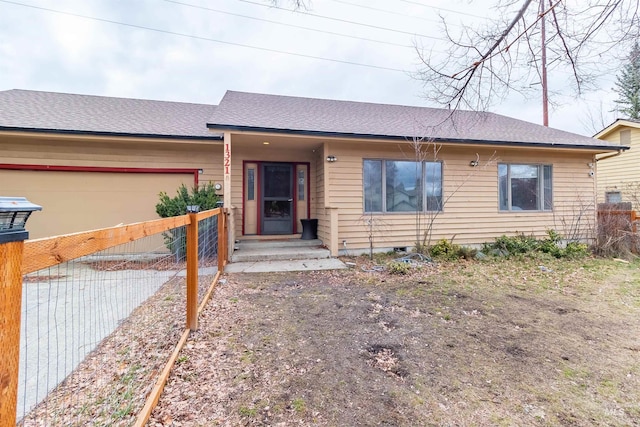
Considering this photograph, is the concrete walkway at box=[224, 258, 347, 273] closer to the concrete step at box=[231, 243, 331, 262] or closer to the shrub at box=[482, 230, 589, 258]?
the concrete step at box=[231, 243, 331, 262]

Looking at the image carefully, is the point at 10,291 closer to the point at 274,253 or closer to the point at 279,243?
the point at 274,253

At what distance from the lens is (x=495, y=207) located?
8.12 meters

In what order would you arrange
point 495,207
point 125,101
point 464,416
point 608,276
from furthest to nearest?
point 125,101 < point 495,207 < point 608,276 < point 464,416

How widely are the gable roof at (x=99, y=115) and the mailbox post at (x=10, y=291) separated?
6849 mm

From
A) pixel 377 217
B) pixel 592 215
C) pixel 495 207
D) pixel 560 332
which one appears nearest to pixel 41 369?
pixel 560 332

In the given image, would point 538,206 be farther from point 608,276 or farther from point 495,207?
point 608,276

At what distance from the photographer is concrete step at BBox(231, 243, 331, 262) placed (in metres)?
6.46

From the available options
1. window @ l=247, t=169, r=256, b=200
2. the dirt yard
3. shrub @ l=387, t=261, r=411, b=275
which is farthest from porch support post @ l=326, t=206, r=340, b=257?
window @ l=247, t=169, r=256, b=200

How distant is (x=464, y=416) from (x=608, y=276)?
570 centimetres

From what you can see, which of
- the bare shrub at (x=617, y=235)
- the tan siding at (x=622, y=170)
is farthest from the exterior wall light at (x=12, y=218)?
the tan siding at (x=622, y=170)

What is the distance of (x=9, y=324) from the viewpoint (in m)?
0.82

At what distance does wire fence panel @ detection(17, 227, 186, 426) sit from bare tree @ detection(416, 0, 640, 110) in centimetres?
503

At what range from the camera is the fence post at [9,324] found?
79cm

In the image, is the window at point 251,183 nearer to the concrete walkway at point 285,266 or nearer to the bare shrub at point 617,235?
the concrete walkway at point 285,266
